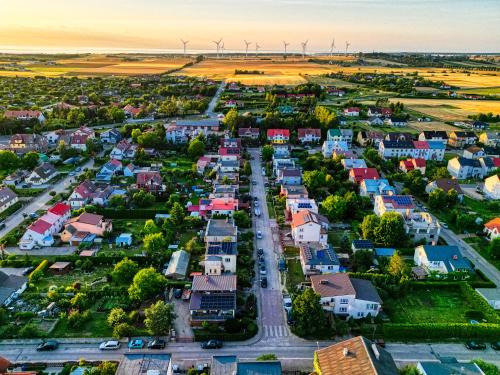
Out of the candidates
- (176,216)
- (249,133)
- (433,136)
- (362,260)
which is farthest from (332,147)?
(176,216)

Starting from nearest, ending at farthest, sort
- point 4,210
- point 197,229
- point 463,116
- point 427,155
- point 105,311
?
point 105,311, point 197,229, point 4,210, point 427,155, point 463,116

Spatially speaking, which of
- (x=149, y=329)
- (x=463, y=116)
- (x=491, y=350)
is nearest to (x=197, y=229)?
(x=149, y=329)

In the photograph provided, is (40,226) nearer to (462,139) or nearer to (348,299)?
(348,299)

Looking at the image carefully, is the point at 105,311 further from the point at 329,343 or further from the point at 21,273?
the point at 329,343

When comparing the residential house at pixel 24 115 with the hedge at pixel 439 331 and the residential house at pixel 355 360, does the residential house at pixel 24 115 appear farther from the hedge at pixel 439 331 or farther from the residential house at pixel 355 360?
the hedge at pixel 439 331

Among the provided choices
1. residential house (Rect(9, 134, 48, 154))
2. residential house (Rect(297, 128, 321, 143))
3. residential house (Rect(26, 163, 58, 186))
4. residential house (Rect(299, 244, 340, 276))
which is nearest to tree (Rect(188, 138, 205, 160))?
residential house (Rect(26, 163, 58, 186))

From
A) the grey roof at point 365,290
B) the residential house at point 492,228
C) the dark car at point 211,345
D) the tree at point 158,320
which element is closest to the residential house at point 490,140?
the residential house at point 492,228
